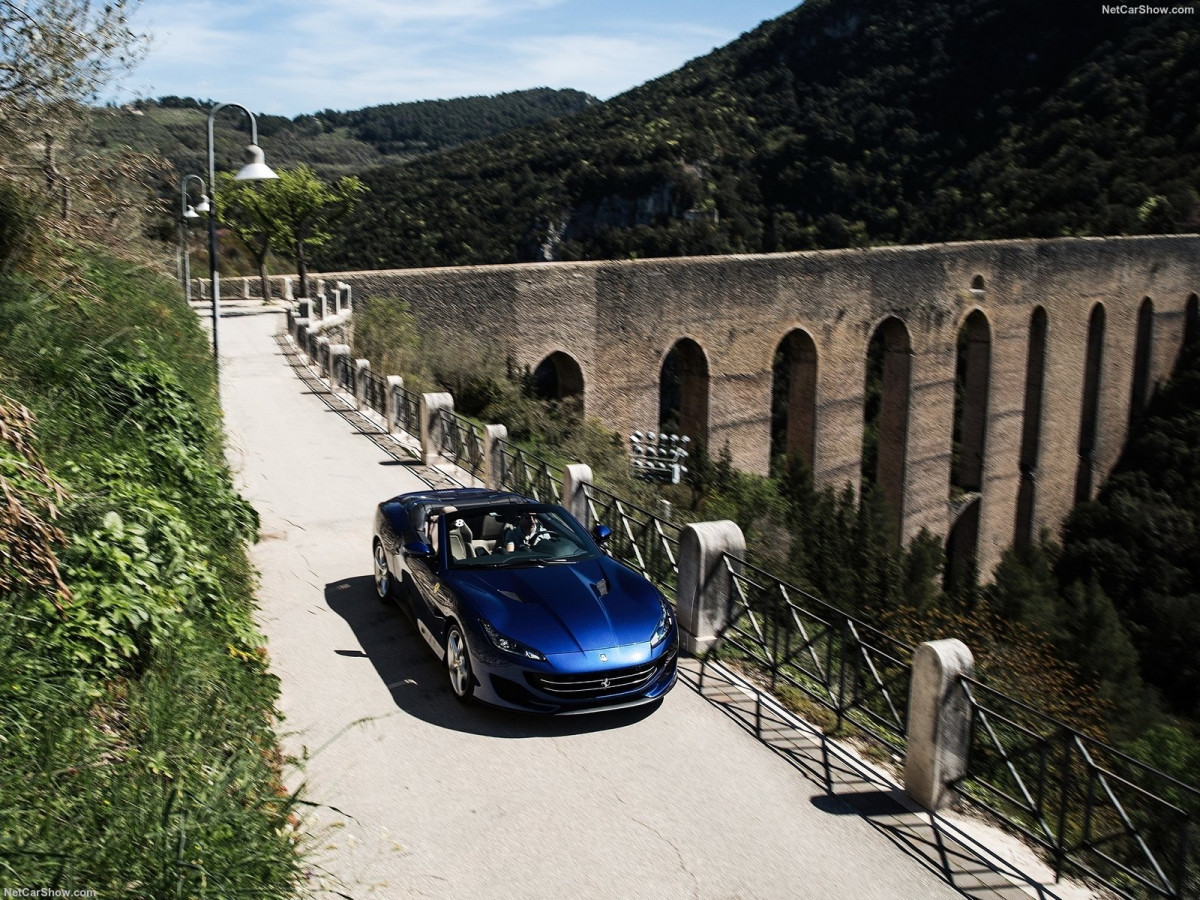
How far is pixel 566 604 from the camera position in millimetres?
5609

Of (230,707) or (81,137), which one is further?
(81,137)

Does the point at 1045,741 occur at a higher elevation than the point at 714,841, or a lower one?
higher

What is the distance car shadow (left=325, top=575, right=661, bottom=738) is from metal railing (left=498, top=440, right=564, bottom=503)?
2.43 metres

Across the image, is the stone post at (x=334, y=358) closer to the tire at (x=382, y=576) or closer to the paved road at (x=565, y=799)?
the tire at (x=382, y=576)

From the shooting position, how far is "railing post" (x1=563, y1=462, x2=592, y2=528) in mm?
8539

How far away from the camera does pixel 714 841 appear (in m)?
4.42

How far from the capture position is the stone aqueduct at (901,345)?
22625 mm

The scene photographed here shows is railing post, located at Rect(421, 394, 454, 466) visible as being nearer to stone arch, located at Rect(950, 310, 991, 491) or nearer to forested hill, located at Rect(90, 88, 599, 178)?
stone arch, located at Rect(950, 310, 991, 491)

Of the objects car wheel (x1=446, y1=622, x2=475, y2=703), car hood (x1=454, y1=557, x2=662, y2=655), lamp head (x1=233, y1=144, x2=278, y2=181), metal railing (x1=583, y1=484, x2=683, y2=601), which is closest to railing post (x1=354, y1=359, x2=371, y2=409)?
lamp head (x1=233, y1=144, x2=278, y2=181)

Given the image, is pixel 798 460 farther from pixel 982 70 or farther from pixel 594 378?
pixel 982 70

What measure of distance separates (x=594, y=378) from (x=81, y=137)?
13796 mm

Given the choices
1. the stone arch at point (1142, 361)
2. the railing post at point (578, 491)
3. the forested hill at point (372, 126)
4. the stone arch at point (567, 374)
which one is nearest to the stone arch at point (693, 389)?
the stone arch at point (567, 374)

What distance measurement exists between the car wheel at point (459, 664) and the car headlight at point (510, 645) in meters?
0.20

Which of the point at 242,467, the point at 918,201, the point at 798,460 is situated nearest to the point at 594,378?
the point at 798,460
